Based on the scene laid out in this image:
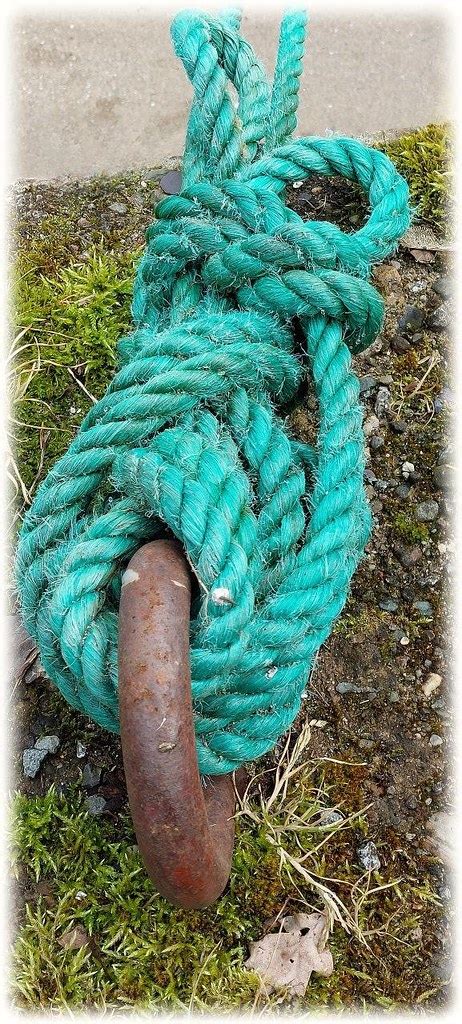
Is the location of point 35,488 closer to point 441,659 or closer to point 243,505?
point 243,505

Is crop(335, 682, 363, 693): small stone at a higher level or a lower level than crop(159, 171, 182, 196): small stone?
lower

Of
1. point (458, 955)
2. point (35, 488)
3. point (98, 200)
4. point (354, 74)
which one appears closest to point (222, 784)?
point (458, 955)

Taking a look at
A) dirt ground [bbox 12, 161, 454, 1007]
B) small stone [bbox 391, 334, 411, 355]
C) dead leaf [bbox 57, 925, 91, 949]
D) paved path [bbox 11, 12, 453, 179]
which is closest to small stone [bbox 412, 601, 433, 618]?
dirt ground [bbox 12, 161, 454, 1007]

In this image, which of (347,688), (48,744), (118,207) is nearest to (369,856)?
(347,688)

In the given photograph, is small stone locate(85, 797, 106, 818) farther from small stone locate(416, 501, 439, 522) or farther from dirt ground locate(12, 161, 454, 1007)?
small stone locate(416, 501, 439, 522)

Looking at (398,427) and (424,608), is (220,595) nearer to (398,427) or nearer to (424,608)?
(424,608)
